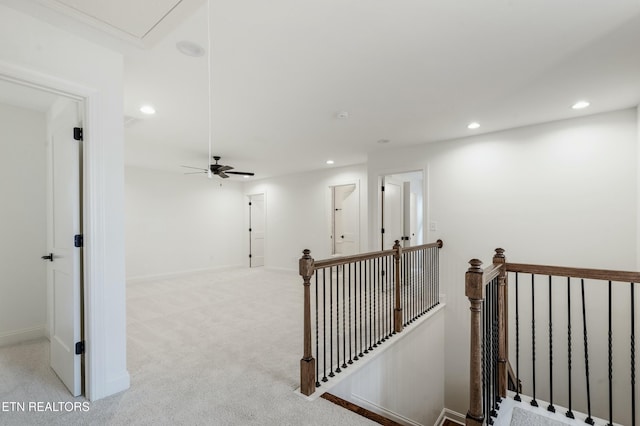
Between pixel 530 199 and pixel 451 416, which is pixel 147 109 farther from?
pixel 451 416

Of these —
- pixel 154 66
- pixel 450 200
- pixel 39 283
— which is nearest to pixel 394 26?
pixel 154 66

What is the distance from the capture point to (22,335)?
2.92m

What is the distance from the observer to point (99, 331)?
192 centimetres

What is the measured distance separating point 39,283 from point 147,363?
1686mm

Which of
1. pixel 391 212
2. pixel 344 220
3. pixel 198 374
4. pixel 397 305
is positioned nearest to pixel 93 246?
pixel 198 374

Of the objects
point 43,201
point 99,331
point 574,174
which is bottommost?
point 99,331

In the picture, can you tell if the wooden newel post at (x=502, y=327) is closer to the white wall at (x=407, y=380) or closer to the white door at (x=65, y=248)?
the white wall at (x=407, y=380)

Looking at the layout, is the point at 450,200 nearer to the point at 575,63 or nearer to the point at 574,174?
the point at 574,174

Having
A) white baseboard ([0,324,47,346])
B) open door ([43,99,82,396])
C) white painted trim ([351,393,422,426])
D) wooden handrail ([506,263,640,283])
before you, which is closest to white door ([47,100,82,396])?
open door ([43,99,82,396])

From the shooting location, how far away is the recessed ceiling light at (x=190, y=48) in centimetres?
195

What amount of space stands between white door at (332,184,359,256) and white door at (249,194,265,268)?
7.73 ft

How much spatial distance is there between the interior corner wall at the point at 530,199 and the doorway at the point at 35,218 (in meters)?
4.33

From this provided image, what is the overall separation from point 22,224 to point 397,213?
5.31m

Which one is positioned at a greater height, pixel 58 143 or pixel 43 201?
pixel 58 143
